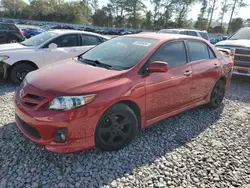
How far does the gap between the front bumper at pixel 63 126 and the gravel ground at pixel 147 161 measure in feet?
0.91

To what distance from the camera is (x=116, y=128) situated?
2.96 metres

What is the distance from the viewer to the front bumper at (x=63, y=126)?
253 centimetres

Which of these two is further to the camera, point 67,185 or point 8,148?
point 8,148

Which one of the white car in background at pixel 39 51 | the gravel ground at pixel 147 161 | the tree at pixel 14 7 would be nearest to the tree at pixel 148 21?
the tree at pixel 14 7

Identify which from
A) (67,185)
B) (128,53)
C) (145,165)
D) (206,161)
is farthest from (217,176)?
(128,53)

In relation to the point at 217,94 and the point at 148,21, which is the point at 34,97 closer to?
the point at 217,94

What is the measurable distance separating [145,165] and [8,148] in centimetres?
186

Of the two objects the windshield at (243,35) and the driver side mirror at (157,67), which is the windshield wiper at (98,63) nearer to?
the driver side mirror at (157,67)

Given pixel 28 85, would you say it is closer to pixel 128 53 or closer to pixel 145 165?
pixel 128 53

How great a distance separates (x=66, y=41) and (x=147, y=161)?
4.58m

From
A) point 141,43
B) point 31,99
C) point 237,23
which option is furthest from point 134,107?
point 237,23

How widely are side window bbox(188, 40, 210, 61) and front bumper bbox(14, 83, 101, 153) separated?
2292 mm

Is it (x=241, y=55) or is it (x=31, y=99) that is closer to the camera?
(x=31, y=99)

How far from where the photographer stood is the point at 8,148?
297 cm
